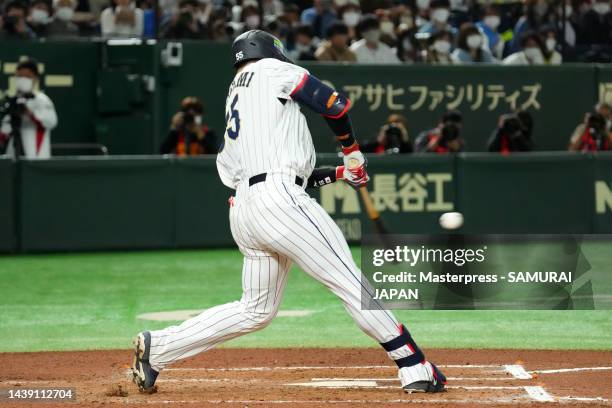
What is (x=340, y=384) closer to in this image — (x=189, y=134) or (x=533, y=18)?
(x=189, y=134)

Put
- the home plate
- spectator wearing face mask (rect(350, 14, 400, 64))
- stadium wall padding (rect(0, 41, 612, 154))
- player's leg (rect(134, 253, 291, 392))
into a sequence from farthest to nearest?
spectator wearing face mask (rect(350, 14, 400, 64)) → stadium wall padding (rect(0, 41, 612, 154)) → the home plate → player's leg (rect(134, 253, 291, 392))

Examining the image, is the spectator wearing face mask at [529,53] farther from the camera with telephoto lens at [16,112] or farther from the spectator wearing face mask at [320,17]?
the camera with telephoto lens at [16,112]

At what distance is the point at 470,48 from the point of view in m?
16.3

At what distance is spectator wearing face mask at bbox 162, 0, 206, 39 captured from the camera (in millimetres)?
15281

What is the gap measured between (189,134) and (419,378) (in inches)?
339

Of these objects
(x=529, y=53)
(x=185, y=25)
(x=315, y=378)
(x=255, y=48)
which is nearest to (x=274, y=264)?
(x=315, y=378)

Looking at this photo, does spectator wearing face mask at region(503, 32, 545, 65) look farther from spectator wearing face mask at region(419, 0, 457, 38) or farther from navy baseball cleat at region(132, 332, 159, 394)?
navy baseball cleat at region(132, 332, 159, 394)

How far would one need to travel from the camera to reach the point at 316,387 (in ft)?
21.4

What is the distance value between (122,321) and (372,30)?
7.28 m

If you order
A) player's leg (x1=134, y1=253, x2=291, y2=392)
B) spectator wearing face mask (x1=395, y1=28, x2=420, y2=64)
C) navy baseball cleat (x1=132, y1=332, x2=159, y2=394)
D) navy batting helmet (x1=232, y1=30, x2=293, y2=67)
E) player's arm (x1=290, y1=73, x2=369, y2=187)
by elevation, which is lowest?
navy baseball cleat (x1=132, y1=332, x2=159, y2=394)

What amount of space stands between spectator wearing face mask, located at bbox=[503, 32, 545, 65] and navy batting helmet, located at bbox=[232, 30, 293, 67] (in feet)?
34.2

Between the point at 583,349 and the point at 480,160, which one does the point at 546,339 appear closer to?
the point at 583,349

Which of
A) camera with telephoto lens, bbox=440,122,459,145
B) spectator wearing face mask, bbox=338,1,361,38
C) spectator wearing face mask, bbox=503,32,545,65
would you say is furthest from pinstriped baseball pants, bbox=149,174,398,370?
spectator wearing face mask, bbox=503,32,545,65

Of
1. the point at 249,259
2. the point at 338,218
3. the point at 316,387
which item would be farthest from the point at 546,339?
the point at 338,218
